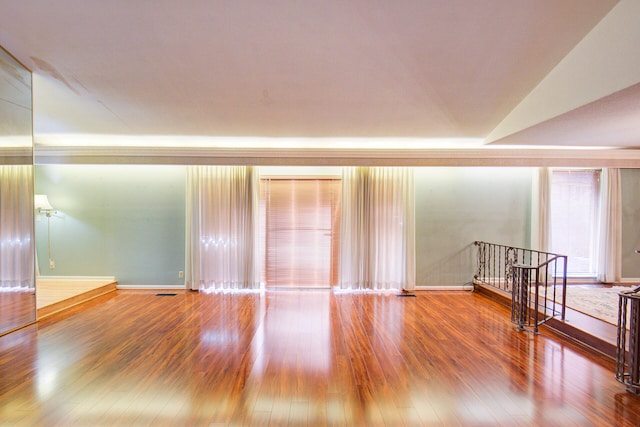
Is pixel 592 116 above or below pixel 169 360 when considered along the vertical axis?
above

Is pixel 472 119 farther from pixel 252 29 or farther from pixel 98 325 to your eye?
pixel 98 325

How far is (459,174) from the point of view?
573cm

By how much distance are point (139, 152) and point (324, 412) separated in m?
5.19

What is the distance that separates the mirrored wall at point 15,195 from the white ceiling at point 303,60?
28 cm

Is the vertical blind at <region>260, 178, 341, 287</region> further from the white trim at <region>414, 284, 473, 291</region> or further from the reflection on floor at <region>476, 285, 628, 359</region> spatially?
the reflection on floor at <region>476, 285, 628, 359</region>

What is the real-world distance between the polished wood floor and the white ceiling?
8.67 ft

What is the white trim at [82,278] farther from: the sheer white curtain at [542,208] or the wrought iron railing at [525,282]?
the sheer white curtain at [542,208]

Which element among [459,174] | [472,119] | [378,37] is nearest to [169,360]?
[378,37]

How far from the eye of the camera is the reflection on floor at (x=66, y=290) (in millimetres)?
4254

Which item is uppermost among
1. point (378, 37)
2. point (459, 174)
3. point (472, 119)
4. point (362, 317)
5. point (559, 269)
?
point (378, 37)

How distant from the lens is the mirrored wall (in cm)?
324

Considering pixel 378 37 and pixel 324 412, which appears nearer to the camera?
pixel 324 412

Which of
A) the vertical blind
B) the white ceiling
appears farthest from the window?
the vertical blind

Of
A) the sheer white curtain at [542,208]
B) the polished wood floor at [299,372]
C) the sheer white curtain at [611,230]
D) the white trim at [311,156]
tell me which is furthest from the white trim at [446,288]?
the sheer white curtain at [611,230]
